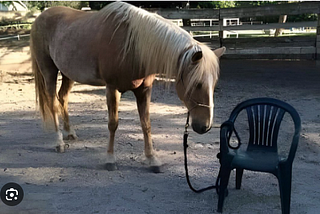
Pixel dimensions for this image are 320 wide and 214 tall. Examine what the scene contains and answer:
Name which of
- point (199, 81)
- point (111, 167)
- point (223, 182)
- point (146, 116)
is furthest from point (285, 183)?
point (111, 167)

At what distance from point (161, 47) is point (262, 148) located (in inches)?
49.2

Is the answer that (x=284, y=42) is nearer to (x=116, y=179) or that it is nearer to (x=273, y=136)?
(x=273, y=136)

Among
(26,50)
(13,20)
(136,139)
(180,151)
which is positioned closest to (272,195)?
(180,151)

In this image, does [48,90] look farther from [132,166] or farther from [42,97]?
[132,166]

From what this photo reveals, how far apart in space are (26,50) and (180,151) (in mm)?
6256

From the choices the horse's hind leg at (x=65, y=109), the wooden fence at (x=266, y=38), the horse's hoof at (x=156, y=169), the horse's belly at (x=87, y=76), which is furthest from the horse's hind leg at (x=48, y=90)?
the wooden fence at (x=266, y=38)

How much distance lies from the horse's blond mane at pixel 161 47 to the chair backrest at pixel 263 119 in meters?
0.40

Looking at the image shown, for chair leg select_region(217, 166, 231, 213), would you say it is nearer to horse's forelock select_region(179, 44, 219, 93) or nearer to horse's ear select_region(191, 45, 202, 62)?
horse's forelock select_region(179, 44, 219, 93)

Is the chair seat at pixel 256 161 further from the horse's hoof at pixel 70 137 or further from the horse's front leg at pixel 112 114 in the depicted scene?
the horse's hoof at pixel 70 137

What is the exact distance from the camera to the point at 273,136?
100 inches

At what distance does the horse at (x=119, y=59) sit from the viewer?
2383 mm

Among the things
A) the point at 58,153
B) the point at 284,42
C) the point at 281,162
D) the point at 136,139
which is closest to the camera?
the point at 281,162

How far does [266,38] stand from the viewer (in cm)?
740

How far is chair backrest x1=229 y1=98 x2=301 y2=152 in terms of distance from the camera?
2.44 m
